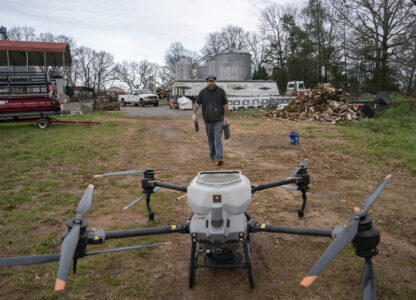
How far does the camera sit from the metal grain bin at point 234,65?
128 feet

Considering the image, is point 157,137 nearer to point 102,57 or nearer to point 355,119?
point 355,119

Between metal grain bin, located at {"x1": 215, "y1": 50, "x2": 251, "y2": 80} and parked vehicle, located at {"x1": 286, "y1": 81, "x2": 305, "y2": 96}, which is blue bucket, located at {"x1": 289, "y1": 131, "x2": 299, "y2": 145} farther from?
metal grain bin, located at {"x1": 215, "y1": 50, "x2": 251, "y2": 80}

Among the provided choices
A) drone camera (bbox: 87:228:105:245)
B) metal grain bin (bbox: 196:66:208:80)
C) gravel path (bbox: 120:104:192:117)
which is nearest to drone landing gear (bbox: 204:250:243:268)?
drone camera (bbox: 87:228:105:245)

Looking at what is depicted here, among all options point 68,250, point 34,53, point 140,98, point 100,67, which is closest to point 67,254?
point 68,250

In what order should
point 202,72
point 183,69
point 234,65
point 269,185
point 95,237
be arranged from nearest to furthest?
point 95,237 < point 269,185 < point 234,65 < point 183,69 < point 202,72

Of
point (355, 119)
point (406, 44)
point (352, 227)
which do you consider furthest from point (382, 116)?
point (352, 227)

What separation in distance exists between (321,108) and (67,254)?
1942 centimetres

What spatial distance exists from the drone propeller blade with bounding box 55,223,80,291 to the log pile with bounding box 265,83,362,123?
1752cm

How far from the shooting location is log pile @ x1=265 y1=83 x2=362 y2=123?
18.3 m

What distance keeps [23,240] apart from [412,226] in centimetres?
525

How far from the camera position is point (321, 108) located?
19391 mm

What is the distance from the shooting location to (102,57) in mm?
82188

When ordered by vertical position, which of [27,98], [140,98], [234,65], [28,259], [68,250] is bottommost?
[28,259]

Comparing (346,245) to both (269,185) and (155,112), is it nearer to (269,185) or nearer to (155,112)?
(269,185)
